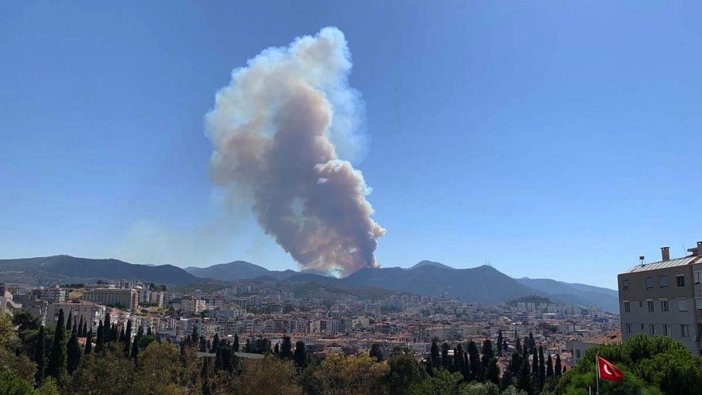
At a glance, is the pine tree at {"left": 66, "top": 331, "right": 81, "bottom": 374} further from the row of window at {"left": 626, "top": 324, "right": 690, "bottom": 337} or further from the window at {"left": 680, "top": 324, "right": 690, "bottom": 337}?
the window at {"left": 680, "top": 324, "right": 690, "bottom": 337}

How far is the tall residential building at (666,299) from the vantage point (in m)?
29.9

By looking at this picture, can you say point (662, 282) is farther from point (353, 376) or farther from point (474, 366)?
point (474, 366)

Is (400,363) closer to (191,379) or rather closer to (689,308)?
(191,379)

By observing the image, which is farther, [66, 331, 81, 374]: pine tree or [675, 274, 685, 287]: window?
[66, 331, 81, 374]: pine tree

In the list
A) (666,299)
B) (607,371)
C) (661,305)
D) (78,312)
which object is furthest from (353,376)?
(78,312)

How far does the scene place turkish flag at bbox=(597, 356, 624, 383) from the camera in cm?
1630

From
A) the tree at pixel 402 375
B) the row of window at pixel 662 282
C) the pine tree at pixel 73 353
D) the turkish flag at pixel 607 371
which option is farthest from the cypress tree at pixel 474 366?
the turkish flag at pixel 607 371

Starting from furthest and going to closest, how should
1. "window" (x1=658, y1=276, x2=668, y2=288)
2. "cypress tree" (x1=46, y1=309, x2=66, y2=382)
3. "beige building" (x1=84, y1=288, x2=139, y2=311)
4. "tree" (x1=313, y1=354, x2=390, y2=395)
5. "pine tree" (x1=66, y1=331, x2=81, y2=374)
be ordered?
1. "beige building" (x1=84, y1=288, x2=139, y2=311)
2. "pine tree" (x1=66, y1=331, x2=81, y2=374)
3. "cypress tree" (x1=46, y1=309, x2=66, y2=382)
4. "tree" (x1=313, y1=354, x2=390, y2=395)
5. "window" (x1=658, y1=276, x2=668, y2=288)

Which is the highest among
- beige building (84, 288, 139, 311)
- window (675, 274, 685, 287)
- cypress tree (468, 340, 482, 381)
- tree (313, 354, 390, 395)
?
beige building (84, 288, 139, 311)

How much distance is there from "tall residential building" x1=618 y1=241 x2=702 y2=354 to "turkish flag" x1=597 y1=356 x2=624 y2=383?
1615 centimetres

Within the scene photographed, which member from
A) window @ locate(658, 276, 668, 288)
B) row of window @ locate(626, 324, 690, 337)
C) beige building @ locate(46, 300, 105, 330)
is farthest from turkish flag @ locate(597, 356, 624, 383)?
beige building @ locate(46, 300, 105, 330)

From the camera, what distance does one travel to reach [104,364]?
27.2m

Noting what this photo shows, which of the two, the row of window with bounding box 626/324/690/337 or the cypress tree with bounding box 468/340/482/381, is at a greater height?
the row of window with bounding box 626/324/690/337

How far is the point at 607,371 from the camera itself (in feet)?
53.8
